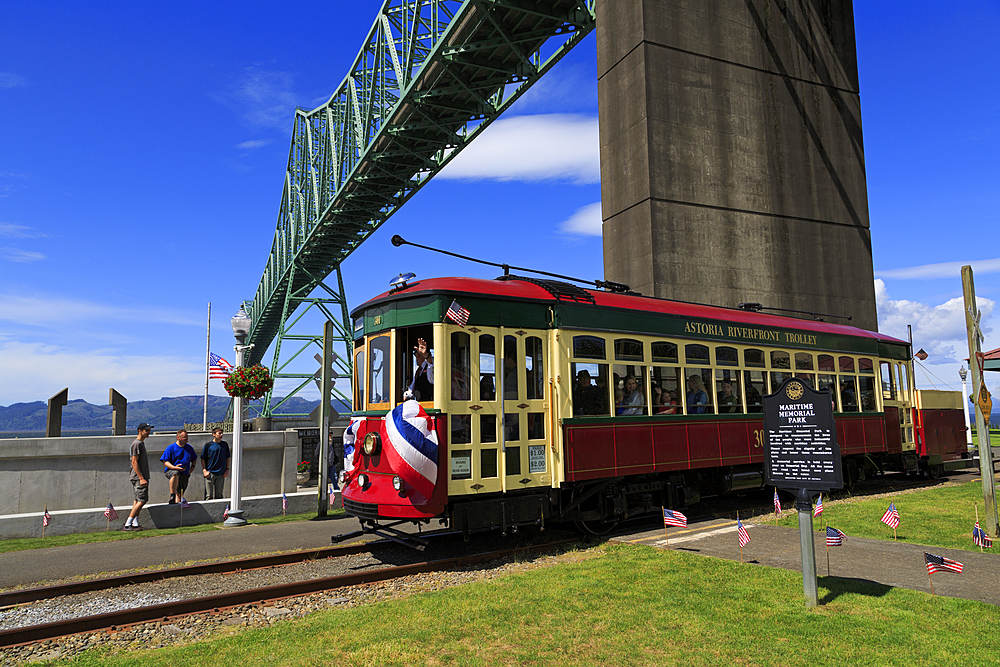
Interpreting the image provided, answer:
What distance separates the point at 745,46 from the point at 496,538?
23336 millimetres

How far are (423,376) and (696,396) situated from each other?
5.40 metres

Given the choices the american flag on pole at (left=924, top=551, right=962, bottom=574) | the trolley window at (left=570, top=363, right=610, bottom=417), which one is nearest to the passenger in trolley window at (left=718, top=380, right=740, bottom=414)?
the trolley window at (left=570, top=363, right=610, bottom=417)

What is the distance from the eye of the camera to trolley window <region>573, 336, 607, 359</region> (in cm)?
984

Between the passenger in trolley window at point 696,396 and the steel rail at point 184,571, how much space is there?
5.79 metres

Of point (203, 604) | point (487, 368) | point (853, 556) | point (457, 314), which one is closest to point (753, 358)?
point (853, 556)

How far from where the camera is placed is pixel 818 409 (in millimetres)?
6352

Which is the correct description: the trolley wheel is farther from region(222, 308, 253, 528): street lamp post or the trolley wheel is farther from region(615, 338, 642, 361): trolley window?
region(222, 308, 253, 528): street lamp post

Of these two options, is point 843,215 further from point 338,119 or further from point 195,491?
point 338,119

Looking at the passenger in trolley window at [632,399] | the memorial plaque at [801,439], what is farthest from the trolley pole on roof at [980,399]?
the passenger in trolley window at [632,399]

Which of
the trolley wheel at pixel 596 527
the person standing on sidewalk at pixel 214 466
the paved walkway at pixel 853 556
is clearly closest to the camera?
the paved walkway at pixel 853 556

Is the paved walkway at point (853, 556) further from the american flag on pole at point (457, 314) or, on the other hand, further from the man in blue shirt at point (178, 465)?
the man in blue shirt at point (178, 465)

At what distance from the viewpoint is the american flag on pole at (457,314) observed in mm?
8766

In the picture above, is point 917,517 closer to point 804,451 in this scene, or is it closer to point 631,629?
point 804,451

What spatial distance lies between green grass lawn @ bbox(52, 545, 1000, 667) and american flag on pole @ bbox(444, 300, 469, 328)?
3.48 m
